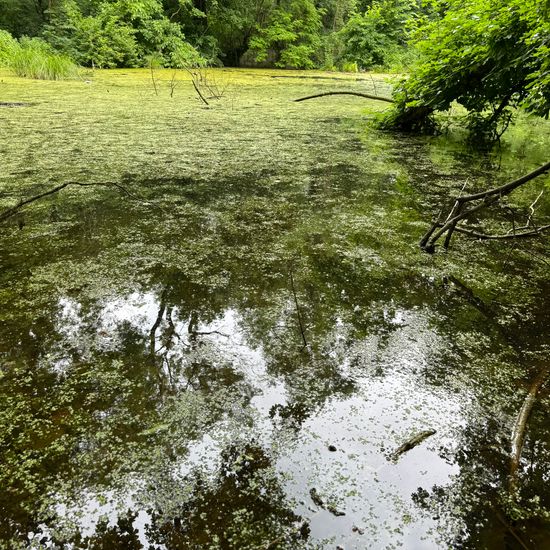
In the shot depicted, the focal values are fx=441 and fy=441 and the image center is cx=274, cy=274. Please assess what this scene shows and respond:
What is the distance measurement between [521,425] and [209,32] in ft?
46.4

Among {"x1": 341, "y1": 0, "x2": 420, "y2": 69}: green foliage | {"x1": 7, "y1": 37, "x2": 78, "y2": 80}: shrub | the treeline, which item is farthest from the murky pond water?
{"x1": 341, "y1": 0, "x2": 420, "y2": 69}: green foliage

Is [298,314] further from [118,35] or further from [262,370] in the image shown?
[118,35]

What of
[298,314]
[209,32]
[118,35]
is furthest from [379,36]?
[298,314]

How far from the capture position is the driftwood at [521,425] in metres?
0.72

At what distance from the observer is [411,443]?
78 centimetres

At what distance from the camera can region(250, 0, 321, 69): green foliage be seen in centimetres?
1283

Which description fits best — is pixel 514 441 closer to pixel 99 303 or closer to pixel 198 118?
pixel 99 303

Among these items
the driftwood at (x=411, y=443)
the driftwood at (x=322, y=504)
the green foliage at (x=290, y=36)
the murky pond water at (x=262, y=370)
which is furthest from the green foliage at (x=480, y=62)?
the green foliage at (x=290, y=36)

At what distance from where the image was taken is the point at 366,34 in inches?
482

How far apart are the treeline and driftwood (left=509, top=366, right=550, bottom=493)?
9.69m

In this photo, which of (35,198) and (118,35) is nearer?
(35,198)

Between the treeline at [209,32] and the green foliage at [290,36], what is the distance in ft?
0.09

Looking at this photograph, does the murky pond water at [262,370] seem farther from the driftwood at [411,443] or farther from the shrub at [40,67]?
the shrub at [40,67]

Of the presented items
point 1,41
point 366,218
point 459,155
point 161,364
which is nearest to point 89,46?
point 1,41
